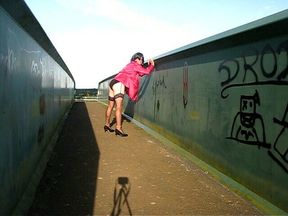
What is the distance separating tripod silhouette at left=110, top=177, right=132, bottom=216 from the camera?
464 centimetres

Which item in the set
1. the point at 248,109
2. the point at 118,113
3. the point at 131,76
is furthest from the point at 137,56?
the point at 248,109

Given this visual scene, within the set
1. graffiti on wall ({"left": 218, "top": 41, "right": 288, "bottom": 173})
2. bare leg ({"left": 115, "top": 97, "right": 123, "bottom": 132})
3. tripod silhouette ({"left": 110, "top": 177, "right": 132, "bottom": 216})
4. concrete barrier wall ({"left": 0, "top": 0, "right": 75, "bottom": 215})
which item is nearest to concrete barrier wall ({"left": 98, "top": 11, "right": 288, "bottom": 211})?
graffiti on wall ({"left": 218, "top": 41, "right": 288, "bottom": 173})

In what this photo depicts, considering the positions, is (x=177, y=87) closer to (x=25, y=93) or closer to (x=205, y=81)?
(x=205, y=81)

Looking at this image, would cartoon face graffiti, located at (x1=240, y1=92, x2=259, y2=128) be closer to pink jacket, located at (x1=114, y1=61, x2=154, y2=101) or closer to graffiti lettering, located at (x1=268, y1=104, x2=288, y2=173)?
graffiti lettering, located at (x1=268, y1=104, x2=288, y2=173)

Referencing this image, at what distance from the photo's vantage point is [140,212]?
180 inches

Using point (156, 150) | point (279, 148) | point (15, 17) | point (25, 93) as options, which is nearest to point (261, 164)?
point (279, 148)

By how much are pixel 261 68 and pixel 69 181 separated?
9.47 ft

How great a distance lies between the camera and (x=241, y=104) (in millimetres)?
5371

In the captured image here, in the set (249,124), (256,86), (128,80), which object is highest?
(128,80)

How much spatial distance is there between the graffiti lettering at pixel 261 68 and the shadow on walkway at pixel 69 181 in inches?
91.3

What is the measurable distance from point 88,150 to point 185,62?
8.21ft

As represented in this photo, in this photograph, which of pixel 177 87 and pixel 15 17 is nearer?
pixel 15 17

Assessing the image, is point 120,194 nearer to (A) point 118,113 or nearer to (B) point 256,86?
(B) point 256,86

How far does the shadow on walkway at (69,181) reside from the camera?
4625 mm
